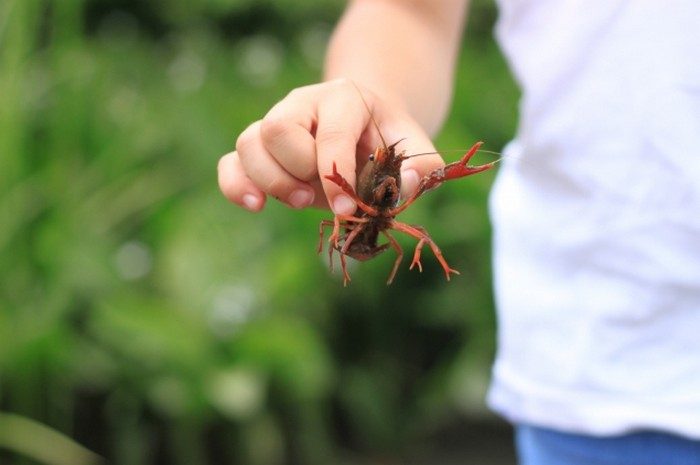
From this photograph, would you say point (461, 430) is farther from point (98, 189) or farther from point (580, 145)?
point (580, 145)

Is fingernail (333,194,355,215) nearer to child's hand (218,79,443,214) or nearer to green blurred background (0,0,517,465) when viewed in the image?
child's hand (218,79,443,214)

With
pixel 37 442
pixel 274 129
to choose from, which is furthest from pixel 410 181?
pixel 37 442

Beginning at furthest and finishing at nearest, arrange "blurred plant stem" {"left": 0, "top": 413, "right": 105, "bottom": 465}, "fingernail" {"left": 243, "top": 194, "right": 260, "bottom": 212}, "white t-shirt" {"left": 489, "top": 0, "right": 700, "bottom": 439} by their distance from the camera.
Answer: "blurred plant stem" {"left": 0, "top": 413, "right": 105, "bottom": 465}
"white t-shirt" {"left": 489, "top": 0, "right": 700, "bottom": 439}
"fingernail" {"left": 243, "top": 194, "right": 260, "bottom": 212}

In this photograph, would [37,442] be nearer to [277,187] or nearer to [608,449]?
[608,449]

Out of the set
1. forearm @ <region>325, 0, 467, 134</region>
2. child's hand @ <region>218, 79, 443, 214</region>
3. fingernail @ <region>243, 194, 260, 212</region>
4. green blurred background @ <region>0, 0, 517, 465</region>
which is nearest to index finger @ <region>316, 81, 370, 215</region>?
child's hand @ <region>218, 79, 443, 214</region>

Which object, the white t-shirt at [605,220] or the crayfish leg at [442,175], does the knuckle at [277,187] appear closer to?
the crayfish leg at [442,175]

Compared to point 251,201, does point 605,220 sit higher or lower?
lower

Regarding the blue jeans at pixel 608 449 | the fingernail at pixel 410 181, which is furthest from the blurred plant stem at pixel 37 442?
the fingernail at pixel 410 181
